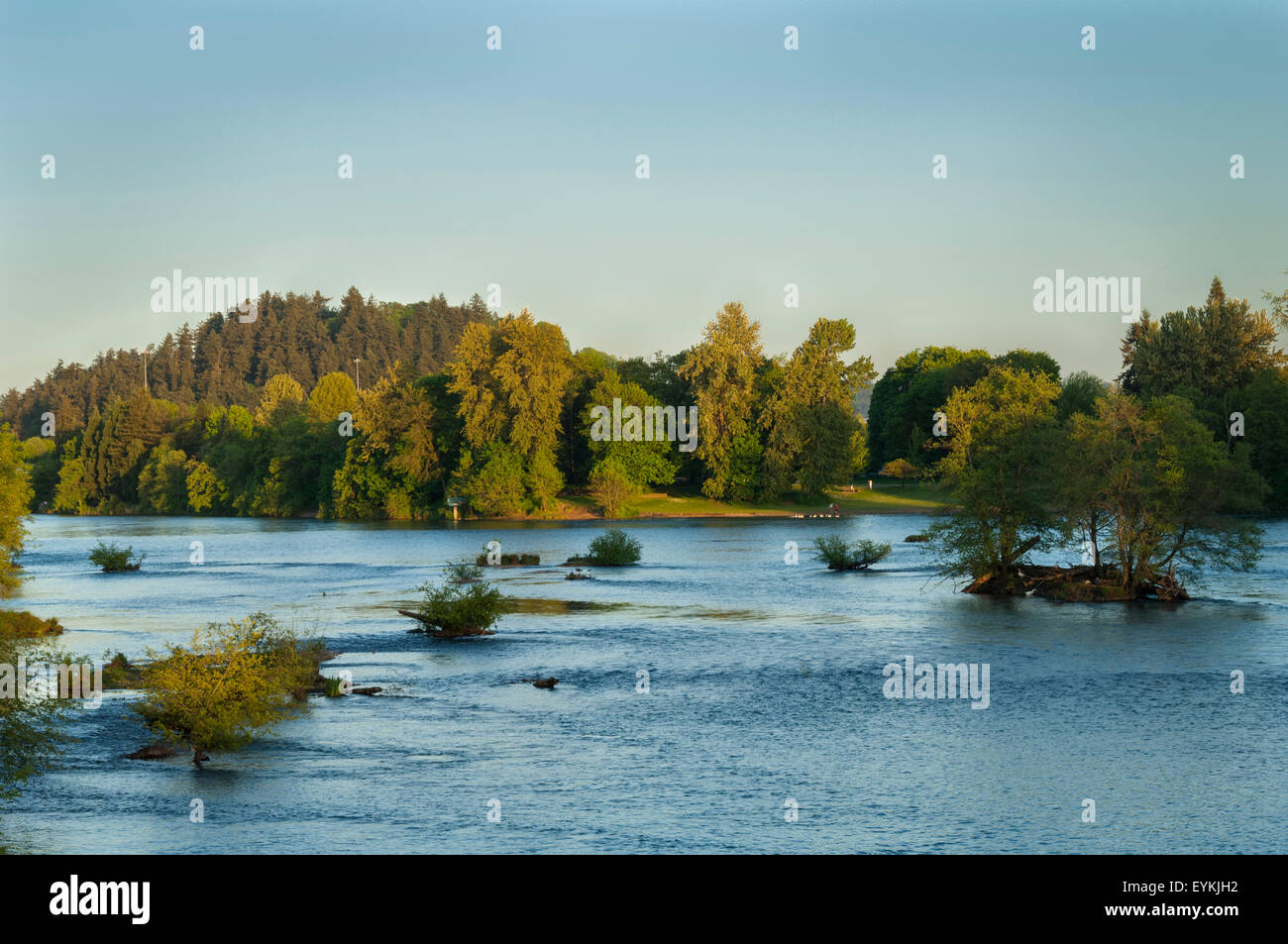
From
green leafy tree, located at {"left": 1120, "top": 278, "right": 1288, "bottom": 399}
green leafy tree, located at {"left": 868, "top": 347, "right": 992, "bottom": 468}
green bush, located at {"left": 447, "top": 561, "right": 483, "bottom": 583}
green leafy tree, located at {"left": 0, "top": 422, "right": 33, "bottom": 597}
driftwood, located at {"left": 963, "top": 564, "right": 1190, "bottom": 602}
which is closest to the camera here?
driftwood, located at {"left": 963, "top": 564, "right": 1190, "bottom": 602}

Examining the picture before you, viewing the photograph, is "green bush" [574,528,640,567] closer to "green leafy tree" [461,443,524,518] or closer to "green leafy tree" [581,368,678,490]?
"green leafy tree" [461,443,524,518]

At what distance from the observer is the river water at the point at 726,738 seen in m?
20.7

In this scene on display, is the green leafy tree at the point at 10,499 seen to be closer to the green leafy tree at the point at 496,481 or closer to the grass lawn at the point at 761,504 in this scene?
the green leafy tree at the point at 496,481

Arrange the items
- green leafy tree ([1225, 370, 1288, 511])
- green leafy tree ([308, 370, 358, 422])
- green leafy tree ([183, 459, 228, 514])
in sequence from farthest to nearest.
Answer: green leafy tree ([308, 370, 358, 422]) < green leafy tree ([183, 459, 228, 514]) < green leafy tree ([1225, 370, 1288, 511])

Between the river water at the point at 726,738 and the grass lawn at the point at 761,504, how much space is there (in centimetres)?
6875

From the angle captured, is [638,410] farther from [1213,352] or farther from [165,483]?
[165,483]

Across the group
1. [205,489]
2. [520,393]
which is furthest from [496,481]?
[205,489]

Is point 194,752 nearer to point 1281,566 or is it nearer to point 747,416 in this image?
point 1281,566

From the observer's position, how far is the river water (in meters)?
20.7

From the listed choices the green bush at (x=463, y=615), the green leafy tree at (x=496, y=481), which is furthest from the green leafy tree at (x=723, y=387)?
A: the green bush at (x=463, y=615)

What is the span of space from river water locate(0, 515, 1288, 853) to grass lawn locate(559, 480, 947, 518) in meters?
68.8

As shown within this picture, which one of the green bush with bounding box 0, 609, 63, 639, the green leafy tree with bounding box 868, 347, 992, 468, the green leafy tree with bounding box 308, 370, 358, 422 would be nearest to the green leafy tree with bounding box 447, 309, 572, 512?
the green leafy tree with bounding box 308, 370, 358, 422

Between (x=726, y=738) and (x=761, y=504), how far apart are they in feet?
345
